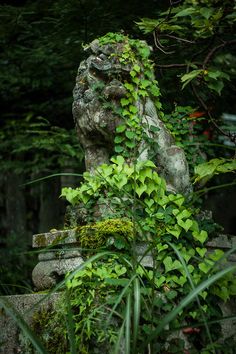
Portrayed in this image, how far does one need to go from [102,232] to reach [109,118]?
86cm

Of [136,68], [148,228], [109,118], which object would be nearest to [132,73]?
[136,68]

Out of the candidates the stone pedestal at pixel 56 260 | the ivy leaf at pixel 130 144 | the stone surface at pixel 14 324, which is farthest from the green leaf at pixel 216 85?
the stone surface at pixel 14 324

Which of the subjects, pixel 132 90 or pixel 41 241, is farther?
pixel 132 90

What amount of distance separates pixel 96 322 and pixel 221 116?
429 centimetres

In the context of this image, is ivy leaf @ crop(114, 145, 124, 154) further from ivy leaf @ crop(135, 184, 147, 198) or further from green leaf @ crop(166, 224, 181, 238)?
green leaf @ crop(166, 224, 181, 238)

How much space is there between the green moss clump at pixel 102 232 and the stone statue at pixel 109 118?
1.77ft

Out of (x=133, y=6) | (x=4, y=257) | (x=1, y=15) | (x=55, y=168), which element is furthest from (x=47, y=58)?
(x=4, y=257)

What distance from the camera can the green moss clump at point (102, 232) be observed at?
3.29 meters

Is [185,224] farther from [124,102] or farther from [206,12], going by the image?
[206,12]

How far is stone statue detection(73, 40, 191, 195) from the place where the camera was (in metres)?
3.78

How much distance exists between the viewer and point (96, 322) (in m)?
2.96

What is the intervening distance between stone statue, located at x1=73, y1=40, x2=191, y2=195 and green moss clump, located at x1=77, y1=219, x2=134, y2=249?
54cm

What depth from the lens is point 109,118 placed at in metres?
3.77

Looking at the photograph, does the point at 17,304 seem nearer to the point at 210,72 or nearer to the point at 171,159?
the point at 171,159
